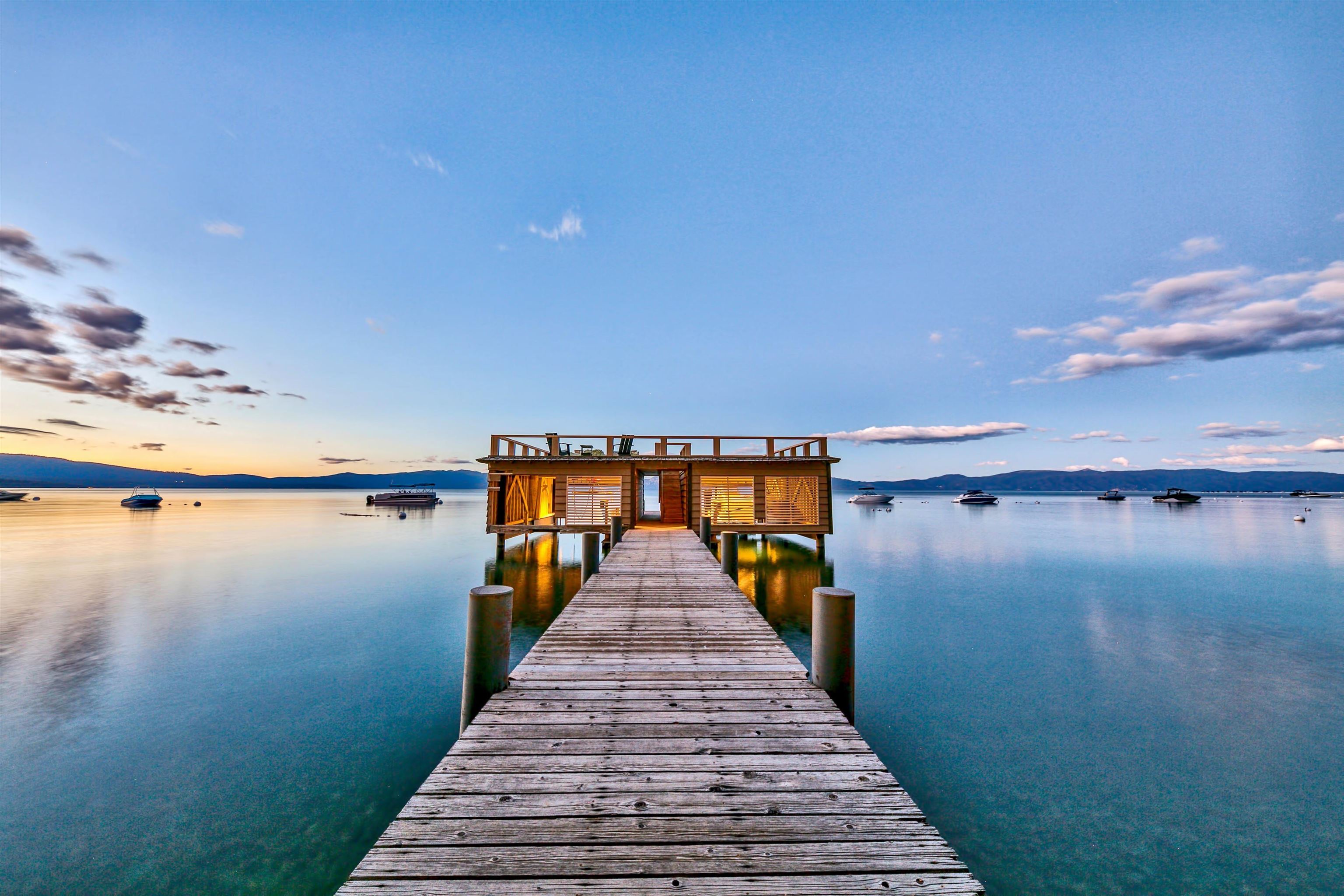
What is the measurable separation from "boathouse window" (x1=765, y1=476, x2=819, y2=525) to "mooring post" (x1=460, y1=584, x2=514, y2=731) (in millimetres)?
18561

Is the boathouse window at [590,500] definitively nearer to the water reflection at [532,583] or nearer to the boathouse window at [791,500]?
the water reflection at [532,583]

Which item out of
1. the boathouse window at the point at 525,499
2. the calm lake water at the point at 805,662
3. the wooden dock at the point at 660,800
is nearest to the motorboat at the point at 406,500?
the boathouse window at the point at 525,499

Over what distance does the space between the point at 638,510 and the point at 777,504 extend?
723 centimetres

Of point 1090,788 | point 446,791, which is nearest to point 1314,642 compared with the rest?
point 1090,788

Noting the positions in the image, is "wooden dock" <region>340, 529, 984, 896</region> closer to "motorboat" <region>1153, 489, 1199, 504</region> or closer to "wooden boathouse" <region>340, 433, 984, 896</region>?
"wooden boathouse" <region>340, 433, 984, 896</region>

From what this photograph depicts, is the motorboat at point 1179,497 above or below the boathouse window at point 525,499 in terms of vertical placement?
below

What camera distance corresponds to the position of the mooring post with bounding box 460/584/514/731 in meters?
4.82

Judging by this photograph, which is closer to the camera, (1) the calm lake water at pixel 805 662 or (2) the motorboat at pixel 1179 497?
(1) the calm lake water at pixel 805 662

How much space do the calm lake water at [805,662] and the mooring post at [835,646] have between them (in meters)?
2.22

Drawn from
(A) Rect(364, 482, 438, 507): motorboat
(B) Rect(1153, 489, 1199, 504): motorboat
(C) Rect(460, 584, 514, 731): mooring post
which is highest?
(C) Rect(460, 584, 514, 731): mooring post

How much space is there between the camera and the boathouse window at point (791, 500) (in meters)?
23.0

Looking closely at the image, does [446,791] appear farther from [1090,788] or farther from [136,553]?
[136,553]

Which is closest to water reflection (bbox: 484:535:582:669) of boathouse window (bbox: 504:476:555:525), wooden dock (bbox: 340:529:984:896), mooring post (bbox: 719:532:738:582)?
boathouse window (bbox: 504:476:555:525)

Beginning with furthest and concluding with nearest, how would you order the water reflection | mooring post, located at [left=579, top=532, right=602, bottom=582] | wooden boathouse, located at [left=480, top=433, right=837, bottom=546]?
wooden boathouse, located at [left=480, top=433, right=837, bottom=546], the water reflection, mooring post, located at [left=579, top=532, right=602, bottom=582]
